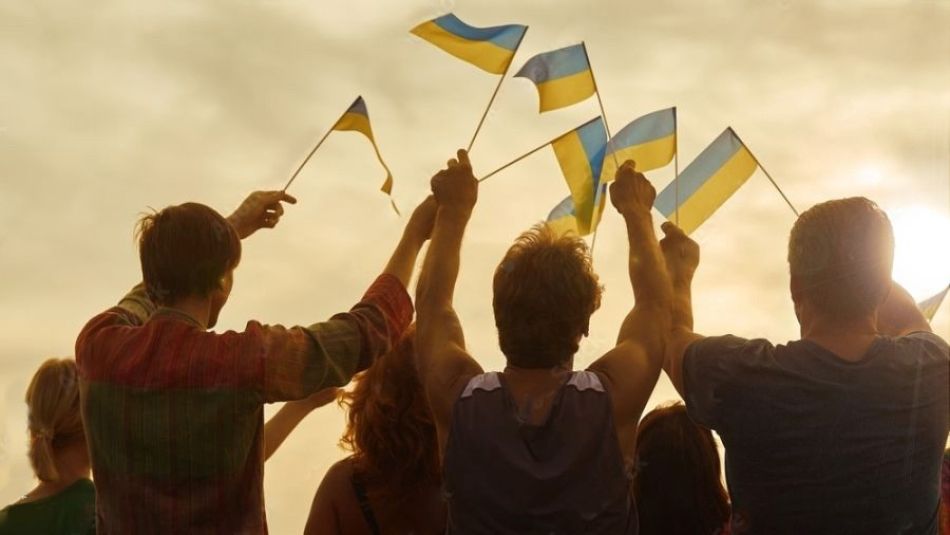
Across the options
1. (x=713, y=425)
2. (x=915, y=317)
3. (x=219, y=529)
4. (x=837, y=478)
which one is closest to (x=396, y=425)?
(x=219, y=529)

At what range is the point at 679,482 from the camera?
4.34m

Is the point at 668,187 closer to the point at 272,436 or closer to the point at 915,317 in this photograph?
the point at 915,317

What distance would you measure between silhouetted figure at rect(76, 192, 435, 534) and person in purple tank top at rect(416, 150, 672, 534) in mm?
412

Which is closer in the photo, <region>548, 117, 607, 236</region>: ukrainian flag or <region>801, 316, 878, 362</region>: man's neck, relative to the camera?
<region>801, 316, 878, 362</region>: man's neck

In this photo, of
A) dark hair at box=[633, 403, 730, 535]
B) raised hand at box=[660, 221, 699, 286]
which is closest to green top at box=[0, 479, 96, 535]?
dark hair at box=[633, 403, 730, 535]

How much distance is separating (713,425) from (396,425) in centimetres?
130

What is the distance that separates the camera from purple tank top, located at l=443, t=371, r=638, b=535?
3.62 meters

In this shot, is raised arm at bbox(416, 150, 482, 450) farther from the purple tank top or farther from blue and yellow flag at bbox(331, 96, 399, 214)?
blue and yellow flag at bbox(331, 96, 399, 214)

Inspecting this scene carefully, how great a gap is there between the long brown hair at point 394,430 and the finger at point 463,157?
68 cm

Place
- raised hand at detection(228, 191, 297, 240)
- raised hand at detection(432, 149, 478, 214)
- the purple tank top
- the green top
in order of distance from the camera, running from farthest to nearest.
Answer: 1. raised hand at detection(228, 191, 297, 240)
2. the green top
3. raised hand at detection(432, 149, 478, 214)
4. the purple tank top

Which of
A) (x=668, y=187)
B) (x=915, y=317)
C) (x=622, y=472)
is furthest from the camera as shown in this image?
(x=668, y=187)

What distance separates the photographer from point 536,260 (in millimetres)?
3855

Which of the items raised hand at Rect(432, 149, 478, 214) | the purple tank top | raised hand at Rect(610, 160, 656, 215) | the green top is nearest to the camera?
the purple tank top

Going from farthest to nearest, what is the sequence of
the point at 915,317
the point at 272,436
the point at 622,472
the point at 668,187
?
the point at 668,187 < the point at 272,436 < the point at 915,317 < the point at 622,472
